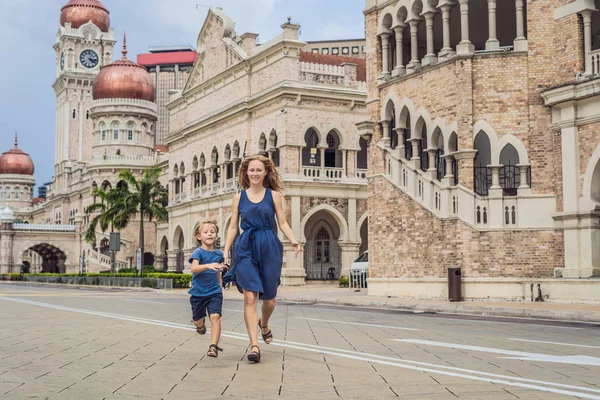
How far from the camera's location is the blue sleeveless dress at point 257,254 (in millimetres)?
8016

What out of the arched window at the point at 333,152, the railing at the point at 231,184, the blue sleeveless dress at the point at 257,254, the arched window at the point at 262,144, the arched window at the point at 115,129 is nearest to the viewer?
the blue sleeveless dress at the point at 257,254

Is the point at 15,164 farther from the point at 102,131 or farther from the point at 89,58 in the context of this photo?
the point at 102,131

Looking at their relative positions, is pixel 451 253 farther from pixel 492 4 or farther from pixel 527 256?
pixel 492 4

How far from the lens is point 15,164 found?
120250 mm

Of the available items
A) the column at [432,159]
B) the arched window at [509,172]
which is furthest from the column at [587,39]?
the column at [432,159]

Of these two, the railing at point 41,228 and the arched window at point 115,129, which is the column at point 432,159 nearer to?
the arched window at point 115,129

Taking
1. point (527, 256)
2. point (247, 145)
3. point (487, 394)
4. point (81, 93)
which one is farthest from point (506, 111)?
point (81, 93)

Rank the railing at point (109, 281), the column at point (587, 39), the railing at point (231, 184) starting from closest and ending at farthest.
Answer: the column at point (587, 39)
the railing at point (109, 281)
the railing at point (231, 184)

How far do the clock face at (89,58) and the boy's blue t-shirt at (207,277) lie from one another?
96.5 meters

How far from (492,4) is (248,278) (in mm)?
18194

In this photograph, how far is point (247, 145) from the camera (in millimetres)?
46750

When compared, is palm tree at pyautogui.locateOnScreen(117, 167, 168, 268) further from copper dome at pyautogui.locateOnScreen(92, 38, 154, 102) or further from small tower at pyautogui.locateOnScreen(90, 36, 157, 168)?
copper dome at pyautogui.locateOnScreen(92, 38, 154, 102)

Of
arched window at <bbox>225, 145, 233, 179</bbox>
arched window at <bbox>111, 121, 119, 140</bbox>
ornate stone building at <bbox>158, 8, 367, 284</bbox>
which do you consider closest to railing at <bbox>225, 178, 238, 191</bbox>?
ornate stone building at <bbox>158, 8, 367, 284</bbox>

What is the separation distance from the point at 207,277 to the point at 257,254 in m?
0.82
